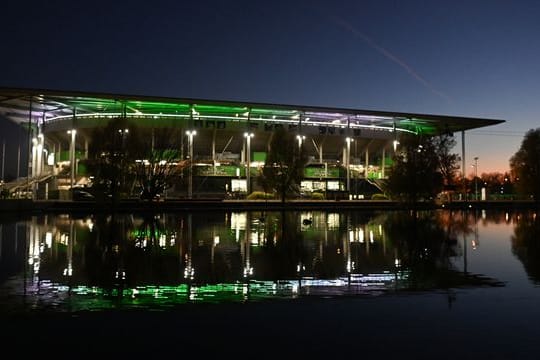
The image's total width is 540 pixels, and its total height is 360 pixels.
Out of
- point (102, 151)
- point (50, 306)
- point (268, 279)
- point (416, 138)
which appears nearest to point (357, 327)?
point (268, 279)

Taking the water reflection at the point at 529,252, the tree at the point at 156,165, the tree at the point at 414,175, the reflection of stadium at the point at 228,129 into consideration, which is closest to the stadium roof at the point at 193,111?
the reflection of stadium at the point at 228,129

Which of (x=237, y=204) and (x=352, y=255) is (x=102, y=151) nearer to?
(x=237, y=204)

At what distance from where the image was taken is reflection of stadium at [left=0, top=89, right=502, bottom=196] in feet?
211

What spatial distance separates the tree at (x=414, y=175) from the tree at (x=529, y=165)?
2107 cm

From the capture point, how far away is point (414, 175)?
4928cm

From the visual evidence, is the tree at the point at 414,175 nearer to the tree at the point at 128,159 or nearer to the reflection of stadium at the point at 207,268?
the tree at the point at 128,159

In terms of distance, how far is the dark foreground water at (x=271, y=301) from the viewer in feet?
22.1

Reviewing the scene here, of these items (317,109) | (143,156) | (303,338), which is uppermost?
(317,109)

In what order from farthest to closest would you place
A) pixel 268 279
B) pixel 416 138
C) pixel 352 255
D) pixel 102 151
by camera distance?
pixel 416 138, pixel 102 151, pixel 352 255, pixel 268 279

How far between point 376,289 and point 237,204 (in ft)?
141

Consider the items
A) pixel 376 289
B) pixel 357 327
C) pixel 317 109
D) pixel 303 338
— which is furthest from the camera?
pixel 317 109

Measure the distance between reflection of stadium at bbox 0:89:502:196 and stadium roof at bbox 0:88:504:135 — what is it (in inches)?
4.5

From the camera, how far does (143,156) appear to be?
49.3 m

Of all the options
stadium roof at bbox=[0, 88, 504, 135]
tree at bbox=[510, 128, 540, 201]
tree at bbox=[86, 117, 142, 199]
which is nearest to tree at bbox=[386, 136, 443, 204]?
stadium roof at bbox=[0, 88, 504, 135]
